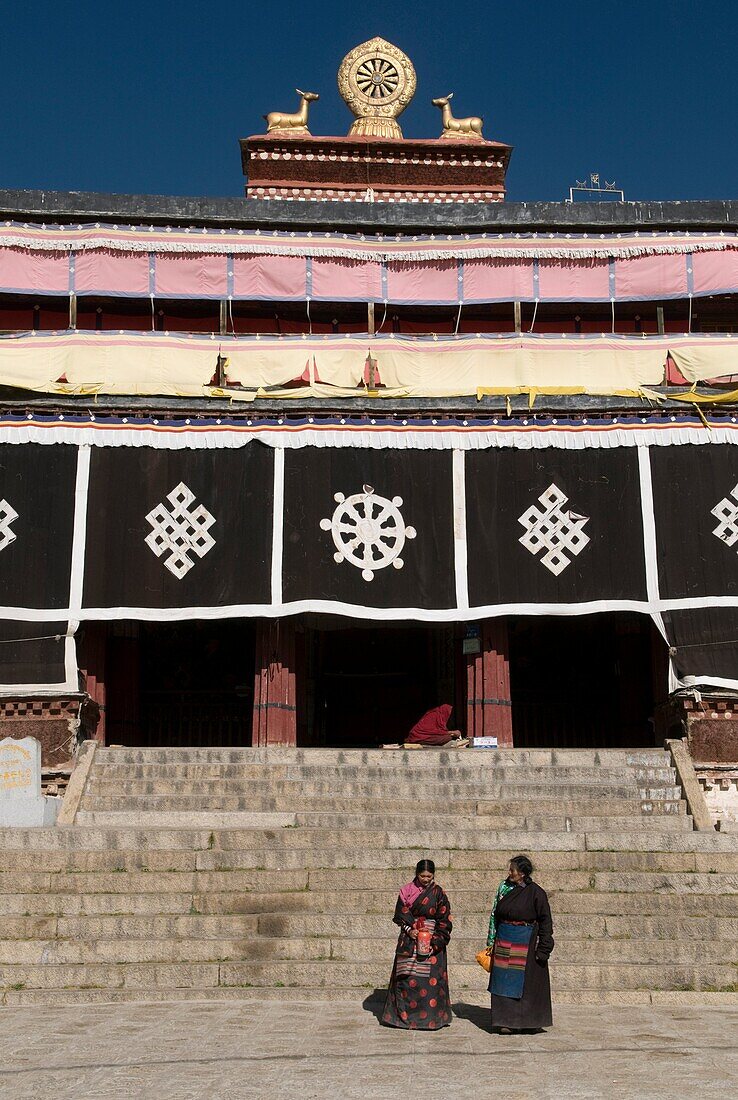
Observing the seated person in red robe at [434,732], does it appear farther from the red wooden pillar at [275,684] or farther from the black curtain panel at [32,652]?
the black curtain panel at [32,652]

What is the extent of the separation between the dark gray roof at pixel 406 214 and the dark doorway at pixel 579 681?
6.89 meters

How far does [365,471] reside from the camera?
19.8 metres

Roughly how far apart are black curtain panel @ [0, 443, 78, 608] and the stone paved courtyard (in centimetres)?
855

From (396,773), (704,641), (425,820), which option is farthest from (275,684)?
(704,641)

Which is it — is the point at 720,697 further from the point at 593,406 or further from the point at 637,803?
the point at 593,406

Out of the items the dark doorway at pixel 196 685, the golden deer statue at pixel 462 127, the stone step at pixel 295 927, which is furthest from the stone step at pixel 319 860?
the golden deer statue at pixel 462 127

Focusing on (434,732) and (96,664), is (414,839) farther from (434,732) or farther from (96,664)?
(96,664)

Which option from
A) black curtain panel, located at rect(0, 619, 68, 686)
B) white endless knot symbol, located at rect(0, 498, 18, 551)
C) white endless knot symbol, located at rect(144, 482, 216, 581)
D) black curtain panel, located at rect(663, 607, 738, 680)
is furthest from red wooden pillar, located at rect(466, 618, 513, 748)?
white endless knot symbol, located at rect(0, 498, 18, 551)

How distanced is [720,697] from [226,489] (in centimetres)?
752

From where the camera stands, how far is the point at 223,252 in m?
22.8

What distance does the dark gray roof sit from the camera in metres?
22.8

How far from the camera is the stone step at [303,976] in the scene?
1175cm

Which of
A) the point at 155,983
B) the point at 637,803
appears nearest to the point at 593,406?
the point at 637,803

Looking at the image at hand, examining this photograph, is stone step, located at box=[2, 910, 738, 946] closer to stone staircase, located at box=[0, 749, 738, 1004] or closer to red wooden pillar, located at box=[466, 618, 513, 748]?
stone staircase, located at box=[0, 749, 738, 1004]
